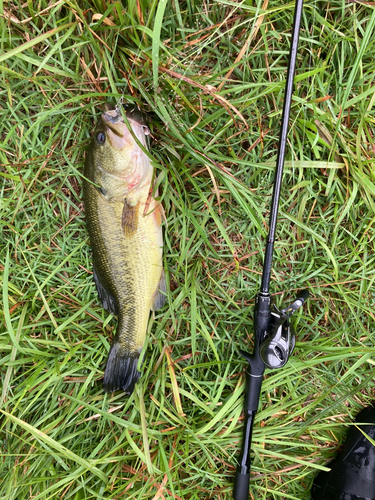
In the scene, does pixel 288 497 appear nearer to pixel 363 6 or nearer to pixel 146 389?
pixel 146 389

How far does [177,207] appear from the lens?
1.64 metres

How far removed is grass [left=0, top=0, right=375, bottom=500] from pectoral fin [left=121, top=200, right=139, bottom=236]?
0.56ft

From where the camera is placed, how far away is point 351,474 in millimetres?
1791

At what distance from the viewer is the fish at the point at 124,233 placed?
1.42m

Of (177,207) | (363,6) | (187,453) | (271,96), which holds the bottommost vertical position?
(187,453)

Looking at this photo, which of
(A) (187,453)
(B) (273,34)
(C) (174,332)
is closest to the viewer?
(B) (273,34)

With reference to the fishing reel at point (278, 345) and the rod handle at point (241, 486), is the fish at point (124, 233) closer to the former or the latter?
the fishing reel at point (278, 345)

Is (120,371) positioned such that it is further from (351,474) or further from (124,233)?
(351,474)

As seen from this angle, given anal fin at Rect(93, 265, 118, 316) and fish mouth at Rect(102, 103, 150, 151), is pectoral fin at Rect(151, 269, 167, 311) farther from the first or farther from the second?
fish mouth at Rect(102, 103, 150, 151)

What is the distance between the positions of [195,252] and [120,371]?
0.76 m

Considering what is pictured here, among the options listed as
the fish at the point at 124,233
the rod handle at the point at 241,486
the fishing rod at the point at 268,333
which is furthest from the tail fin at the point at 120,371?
the rod handle at the point at 241,486

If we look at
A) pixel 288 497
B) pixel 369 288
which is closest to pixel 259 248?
pixel 369 288

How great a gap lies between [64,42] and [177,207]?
1002 mm

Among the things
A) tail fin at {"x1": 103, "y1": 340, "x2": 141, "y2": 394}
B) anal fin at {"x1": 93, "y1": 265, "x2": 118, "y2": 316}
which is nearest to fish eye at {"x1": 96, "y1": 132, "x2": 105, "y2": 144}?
anal fin at {"x1": 93, "y1": 265, "x2": 118, "y2": 316}
